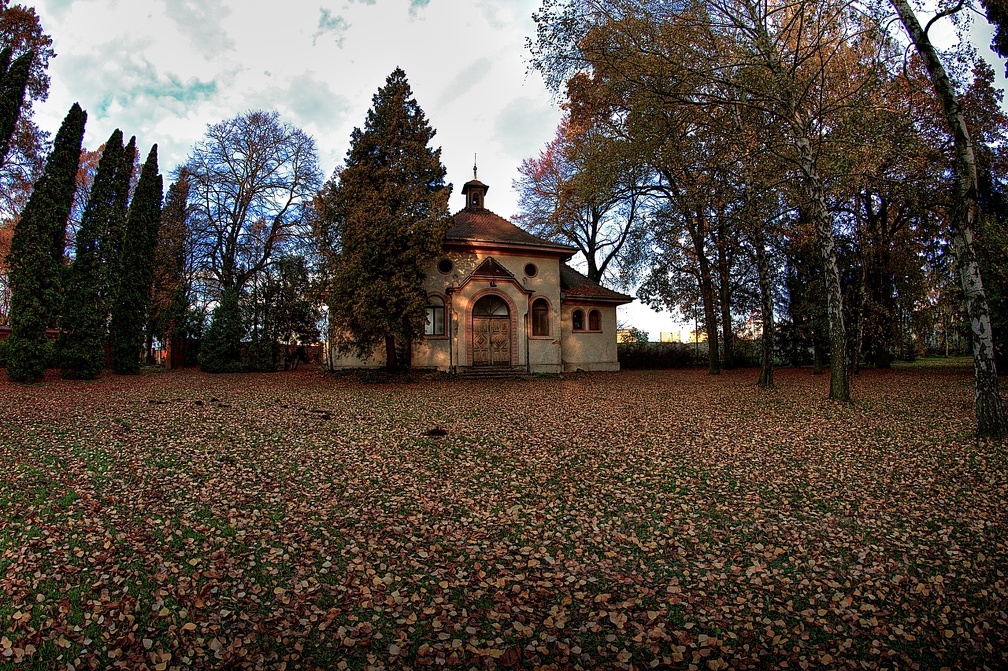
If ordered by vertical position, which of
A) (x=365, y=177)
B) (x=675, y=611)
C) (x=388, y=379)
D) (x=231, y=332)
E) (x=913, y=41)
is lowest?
(x=675, y=611)

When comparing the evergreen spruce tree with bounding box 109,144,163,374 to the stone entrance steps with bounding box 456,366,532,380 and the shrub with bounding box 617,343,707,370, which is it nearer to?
the stone entrance steps with bounding box 456,366,532,380

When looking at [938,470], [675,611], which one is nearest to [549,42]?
[938,470]

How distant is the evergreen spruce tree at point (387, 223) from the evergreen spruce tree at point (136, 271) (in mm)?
7272

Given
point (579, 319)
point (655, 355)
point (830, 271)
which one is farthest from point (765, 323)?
point (655, 355)

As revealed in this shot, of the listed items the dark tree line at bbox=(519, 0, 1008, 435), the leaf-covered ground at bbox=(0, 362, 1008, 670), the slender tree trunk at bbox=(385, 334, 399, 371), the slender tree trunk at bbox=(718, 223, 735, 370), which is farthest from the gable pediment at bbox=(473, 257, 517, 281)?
the leaf-covered ground at bbox=(0, 362, 1008, 670)

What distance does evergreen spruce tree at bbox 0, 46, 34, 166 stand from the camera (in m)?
14.7

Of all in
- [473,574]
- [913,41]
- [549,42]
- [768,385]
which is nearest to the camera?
[473,574]

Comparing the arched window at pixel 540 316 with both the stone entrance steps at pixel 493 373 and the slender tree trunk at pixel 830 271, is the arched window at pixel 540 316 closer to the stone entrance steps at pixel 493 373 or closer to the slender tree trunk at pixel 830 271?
the stone entrance steps at pixel 493 373

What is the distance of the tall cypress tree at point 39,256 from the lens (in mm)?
14516

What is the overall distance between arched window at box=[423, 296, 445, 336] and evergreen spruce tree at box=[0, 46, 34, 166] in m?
13.9

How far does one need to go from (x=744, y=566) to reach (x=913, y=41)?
883 centimetres

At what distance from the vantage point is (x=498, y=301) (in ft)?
71.6

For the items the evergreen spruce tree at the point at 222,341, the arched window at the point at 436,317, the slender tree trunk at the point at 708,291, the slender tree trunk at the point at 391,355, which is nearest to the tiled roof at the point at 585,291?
the slender tree trunk at the point at 708,291

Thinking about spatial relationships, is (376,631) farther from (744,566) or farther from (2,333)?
(2,333)
